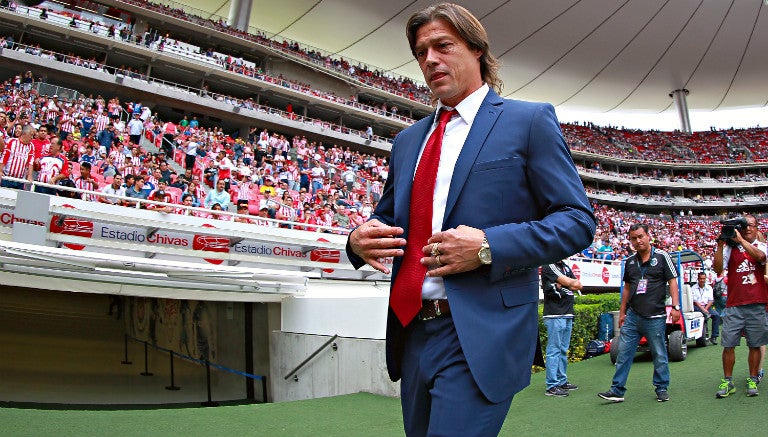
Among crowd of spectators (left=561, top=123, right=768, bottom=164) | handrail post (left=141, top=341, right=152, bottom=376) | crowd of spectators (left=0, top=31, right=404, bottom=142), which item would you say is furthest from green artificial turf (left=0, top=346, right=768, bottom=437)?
crowd of spectators (left=561, top=123, right=768, bottom=164)

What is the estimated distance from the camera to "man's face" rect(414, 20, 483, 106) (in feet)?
5.67

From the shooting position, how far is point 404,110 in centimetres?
4381

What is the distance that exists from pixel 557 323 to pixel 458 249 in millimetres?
5780

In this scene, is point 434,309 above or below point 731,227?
below

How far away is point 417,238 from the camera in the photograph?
165 cm

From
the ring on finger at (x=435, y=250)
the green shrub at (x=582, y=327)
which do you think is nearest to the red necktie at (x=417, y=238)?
the ring on finger at (x=435, y=250)

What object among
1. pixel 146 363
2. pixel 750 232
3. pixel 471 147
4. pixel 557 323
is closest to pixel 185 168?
pixel 146 363

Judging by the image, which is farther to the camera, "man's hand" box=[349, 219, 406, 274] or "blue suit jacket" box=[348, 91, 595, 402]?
"man's hand" box=[349, 219, 406, 274]

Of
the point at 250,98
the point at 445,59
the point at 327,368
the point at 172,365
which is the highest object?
the point at 250,98

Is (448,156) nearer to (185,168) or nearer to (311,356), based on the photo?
(311,356)

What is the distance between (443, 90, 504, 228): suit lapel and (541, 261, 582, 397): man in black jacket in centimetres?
525

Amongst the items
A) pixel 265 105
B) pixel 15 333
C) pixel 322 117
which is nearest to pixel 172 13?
pixel 265 105

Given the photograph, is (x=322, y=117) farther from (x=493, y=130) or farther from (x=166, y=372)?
(x=493, y=130)

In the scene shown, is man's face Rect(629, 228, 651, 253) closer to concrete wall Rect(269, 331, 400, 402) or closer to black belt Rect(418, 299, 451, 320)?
concrete wall Rect(269, 331, 400, 402)
